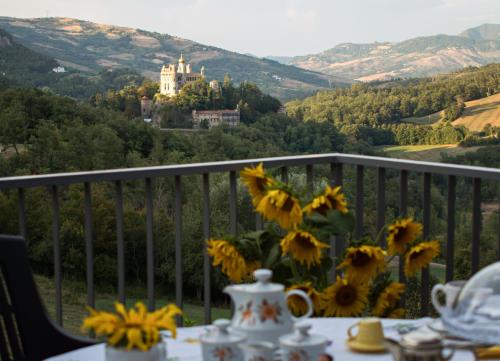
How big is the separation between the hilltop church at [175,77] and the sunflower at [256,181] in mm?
A: 32096

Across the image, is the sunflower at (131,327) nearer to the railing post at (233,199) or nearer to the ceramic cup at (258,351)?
the ceramic cup at (258,351)

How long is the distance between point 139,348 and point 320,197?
132 cm

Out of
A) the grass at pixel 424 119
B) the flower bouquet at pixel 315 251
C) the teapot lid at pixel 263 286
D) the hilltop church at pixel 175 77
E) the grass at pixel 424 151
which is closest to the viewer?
the teapot lid at pixel 263 286

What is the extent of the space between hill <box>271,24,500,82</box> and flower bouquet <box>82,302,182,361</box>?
34576mm

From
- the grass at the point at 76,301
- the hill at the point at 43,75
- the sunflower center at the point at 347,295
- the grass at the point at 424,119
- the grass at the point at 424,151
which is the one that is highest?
the hill at the point at 43,75

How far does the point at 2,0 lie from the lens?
131 ft

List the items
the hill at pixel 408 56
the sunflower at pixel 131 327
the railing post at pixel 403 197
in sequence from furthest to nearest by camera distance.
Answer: the hill at pixel 408 56 < the railing post at pixel 403 197 < the sunflower at pixel 131 327

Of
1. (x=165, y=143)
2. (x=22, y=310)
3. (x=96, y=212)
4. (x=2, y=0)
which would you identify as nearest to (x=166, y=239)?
(x=96, y=212)

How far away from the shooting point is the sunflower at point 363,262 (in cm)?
238

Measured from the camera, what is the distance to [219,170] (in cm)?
306


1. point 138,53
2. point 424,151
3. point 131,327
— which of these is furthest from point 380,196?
point 138,53

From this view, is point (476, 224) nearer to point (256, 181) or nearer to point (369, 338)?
point (256, 181)

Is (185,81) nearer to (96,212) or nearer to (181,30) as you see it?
(181,30)

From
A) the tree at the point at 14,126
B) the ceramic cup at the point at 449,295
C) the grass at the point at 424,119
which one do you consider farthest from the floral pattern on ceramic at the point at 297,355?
the tree at the point at 14,126
